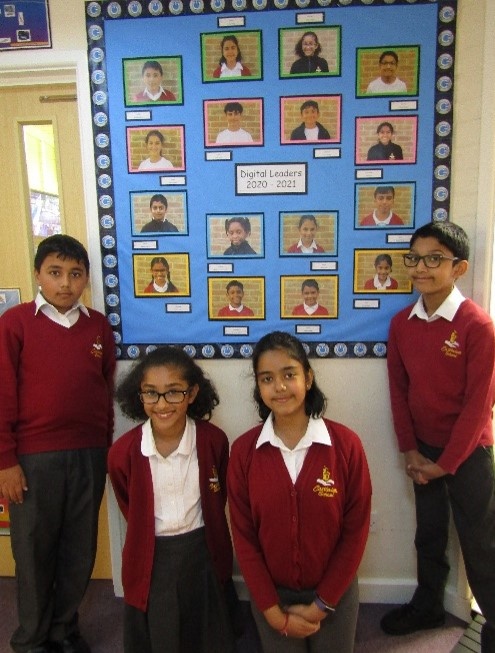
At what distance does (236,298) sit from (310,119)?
29.0 inches

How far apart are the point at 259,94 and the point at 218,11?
329 mm

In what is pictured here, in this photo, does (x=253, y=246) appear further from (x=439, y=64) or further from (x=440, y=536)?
(x=440, y=536)

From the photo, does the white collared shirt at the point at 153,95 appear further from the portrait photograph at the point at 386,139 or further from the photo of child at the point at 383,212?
the photo of child at the point at 383,212

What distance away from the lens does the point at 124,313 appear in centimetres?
184

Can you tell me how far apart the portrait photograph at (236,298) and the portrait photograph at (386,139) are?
0.62 m

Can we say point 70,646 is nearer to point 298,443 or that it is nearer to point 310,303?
point 298,443

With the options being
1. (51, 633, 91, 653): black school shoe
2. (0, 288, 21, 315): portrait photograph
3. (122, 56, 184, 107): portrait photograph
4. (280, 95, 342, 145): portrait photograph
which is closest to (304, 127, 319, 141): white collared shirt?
(280, 95, 342, 145): portrait photograph

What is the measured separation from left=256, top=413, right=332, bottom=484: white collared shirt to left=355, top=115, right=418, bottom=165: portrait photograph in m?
1.03

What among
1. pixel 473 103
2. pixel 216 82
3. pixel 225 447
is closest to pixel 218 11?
pixel 216 82

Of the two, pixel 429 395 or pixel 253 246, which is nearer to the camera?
pixel 429 395

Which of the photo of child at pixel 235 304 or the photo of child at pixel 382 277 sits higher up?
the photo of child at pixel 382 277

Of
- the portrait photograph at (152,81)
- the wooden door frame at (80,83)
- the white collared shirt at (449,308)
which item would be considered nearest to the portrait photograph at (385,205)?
the white collared shirt at (449,308)

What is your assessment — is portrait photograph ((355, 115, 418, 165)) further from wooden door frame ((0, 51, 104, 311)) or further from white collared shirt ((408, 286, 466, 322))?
wooden door frame ((0, 51, 104, 311))

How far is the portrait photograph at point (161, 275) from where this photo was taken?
1.80 meters
